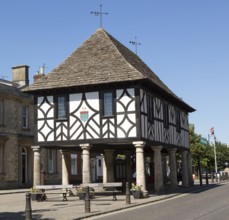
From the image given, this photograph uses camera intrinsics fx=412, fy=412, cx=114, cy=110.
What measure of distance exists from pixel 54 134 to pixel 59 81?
3.15 metres

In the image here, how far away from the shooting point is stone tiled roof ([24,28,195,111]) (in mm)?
22938

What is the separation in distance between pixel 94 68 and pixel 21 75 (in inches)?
670

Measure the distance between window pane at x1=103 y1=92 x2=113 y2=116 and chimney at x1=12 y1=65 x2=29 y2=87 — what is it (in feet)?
58.8

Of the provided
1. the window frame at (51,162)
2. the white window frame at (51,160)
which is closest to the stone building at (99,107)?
the window frame at (51,162)

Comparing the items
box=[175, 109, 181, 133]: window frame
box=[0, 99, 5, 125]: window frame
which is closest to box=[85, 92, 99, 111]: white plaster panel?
box=[175, 109, 181, 133]: window frame

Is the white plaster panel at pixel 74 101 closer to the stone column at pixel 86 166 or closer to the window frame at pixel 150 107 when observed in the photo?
the stone column at pixel 86 166

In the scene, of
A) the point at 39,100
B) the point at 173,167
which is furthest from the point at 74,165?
the point at 39,100

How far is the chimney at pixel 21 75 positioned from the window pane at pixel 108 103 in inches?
705

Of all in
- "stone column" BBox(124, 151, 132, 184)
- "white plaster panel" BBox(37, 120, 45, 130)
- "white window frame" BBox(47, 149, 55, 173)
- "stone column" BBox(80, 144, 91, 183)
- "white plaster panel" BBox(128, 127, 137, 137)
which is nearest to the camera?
"white plaster panel" BBox(128, 127, 137, 137)

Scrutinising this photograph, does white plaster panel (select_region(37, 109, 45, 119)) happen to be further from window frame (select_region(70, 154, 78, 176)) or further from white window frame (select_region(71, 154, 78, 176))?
white window frame (select_region(71, 154, 78, 176))

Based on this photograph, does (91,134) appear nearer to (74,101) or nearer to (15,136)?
(74,101)

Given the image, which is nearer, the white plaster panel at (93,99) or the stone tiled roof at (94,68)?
the stone tiled roof at (94,68)

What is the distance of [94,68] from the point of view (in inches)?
960

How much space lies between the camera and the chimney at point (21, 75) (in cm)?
3928
